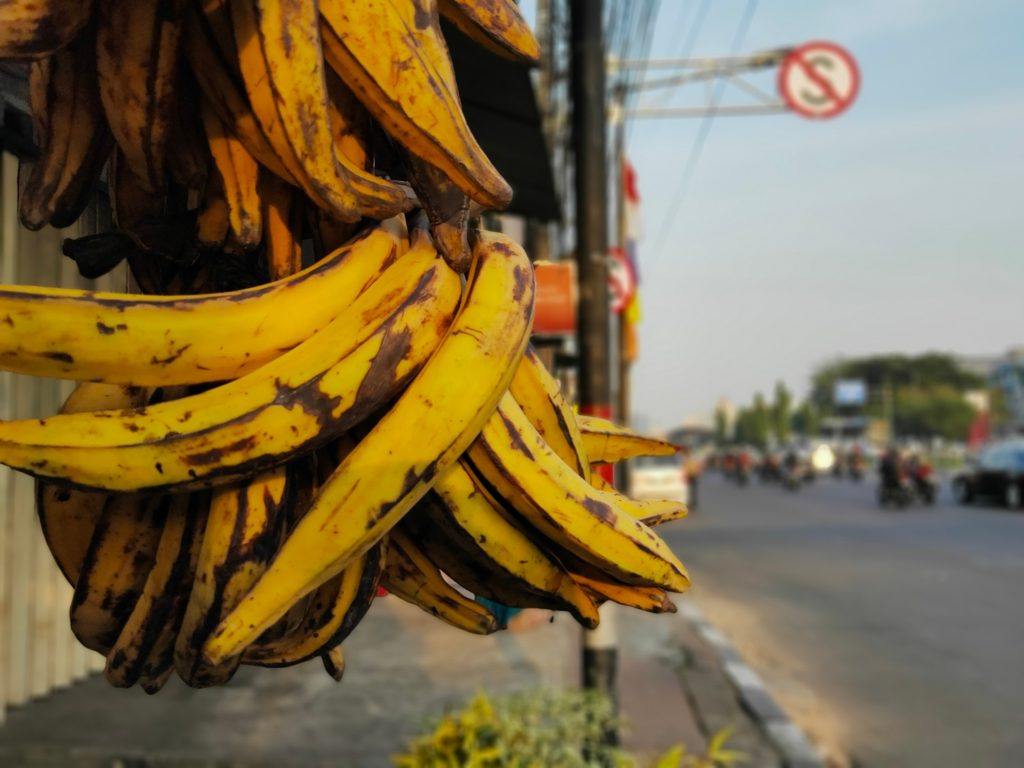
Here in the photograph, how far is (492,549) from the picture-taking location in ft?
2.97

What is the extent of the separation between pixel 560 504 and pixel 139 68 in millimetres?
516

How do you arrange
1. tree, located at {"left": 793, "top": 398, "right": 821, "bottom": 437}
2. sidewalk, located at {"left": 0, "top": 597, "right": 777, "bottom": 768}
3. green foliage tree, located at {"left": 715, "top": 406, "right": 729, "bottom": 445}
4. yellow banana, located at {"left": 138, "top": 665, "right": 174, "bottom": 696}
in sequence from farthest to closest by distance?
green foliage tree, located at {"left": 715, "top": 406, "right": 729, "bottom": 445} < tree, located at {"left": 793, "top": 398, "right": 821, "bottom": 437} < sidewalk, located at {"left": 0, "top": 597, "right": 777, "bottom": 768} < yellow banana, located at {"left": 138, "top": 665, "right": 174, "bottom": 696}

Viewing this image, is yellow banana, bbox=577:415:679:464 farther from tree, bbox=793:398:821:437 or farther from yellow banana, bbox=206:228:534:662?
tree, bbox=793:398:821:437

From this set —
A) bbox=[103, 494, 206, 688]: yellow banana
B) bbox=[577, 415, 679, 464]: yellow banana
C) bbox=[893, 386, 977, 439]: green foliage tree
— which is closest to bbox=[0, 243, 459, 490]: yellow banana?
bbox=[103, 494, 206, 688]: yellow banana

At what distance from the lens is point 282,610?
757mm

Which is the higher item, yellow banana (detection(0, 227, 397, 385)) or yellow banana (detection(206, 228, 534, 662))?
yellow banana (detection(0, 227, 397, 385))

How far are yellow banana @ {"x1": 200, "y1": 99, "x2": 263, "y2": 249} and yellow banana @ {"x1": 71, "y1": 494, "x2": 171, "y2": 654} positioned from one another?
257 mm

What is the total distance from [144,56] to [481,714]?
2.65 metres

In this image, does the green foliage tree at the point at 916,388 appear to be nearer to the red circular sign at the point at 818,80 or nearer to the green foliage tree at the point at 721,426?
the green foliage tree at the point at 721,426

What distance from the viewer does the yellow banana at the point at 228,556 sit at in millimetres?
791

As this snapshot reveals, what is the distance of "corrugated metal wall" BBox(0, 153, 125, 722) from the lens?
163 inches

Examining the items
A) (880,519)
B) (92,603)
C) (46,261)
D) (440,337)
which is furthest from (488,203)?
(880,519)

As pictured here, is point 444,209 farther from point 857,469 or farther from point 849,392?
point 849,392

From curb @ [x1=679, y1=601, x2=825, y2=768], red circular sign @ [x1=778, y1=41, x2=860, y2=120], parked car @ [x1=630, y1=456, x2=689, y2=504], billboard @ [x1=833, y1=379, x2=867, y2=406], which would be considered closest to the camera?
curb @ [x1=679, y1=601, x2=825, y2=768]
